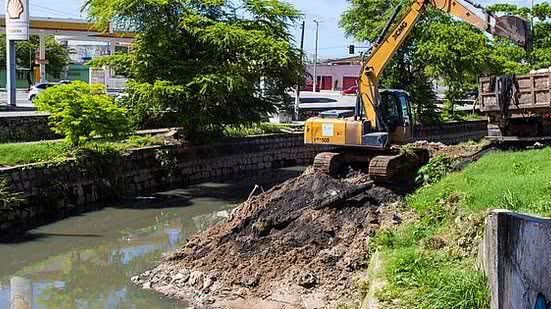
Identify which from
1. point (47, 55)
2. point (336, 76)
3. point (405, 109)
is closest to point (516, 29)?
point (405, 109)

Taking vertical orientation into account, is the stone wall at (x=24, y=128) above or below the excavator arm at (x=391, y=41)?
below

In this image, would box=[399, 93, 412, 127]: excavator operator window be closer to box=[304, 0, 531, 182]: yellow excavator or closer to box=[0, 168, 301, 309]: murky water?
box=[304, 0, 531, 182]: yellow excavator

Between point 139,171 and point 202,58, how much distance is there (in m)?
4.84

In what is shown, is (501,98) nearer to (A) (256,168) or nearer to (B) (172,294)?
(B) (172,294)

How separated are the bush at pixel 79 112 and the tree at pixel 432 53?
1860cm

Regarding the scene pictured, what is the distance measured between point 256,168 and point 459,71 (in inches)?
502

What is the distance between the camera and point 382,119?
1859 cm

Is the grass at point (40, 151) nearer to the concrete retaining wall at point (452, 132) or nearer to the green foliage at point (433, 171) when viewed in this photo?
the green foliage at point (433, 171)

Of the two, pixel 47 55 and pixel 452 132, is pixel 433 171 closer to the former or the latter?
pixel 452 132

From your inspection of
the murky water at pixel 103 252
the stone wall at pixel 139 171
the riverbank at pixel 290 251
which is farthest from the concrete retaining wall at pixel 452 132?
the riverbank at pixel 290 251

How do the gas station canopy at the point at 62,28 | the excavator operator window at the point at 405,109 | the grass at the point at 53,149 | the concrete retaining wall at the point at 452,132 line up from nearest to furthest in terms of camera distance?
1. the excavator operator window at the point at 405,109
2. the grass at the point at 53,149
3. the concrete retaining wall at the point at 452,132
4. the gas station canopy at the point at 62,28

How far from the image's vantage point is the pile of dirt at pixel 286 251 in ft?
41.1

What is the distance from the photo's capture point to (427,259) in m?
9.98

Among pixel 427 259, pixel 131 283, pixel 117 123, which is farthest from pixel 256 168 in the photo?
pixel 427 259
